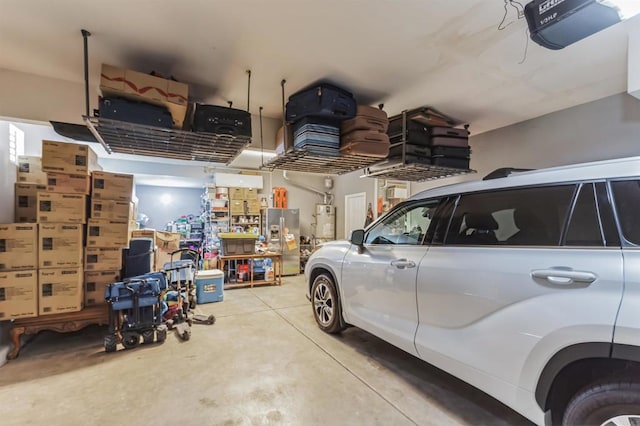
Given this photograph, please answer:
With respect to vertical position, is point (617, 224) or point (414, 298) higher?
point (617, 224)

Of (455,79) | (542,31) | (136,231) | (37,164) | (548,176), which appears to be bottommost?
(136,231)

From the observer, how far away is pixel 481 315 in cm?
173

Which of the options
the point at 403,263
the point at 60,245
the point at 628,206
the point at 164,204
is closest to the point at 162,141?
the point at 60,245

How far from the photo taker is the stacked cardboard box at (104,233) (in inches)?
125

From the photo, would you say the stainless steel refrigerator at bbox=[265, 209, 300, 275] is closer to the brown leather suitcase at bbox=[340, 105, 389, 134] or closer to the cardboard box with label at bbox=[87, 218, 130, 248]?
the cardboard box with label at bbox=[87, 218, 130, 248]

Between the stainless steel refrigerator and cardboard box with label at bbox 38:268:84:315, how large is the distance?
4555mm

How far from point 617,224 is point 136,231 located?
6435mm

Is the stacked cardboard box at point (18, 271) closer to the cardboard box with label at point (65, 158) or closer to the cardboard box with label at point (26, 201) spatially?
the cardboard box with label at point (26, 201)

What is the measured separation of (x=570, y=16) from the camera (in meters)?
1.68

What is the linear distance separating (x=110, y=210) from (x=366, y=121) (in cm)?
321

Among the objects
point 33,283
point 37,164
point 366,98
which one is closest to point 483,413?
point 366,98

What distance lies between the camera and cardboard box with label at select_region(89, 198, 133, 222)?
10.4ft

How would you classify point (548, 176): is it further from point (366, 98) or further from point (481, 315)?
point (366, 98)

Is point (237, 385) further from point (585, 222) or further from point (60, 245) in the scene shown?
point (585, 222)
